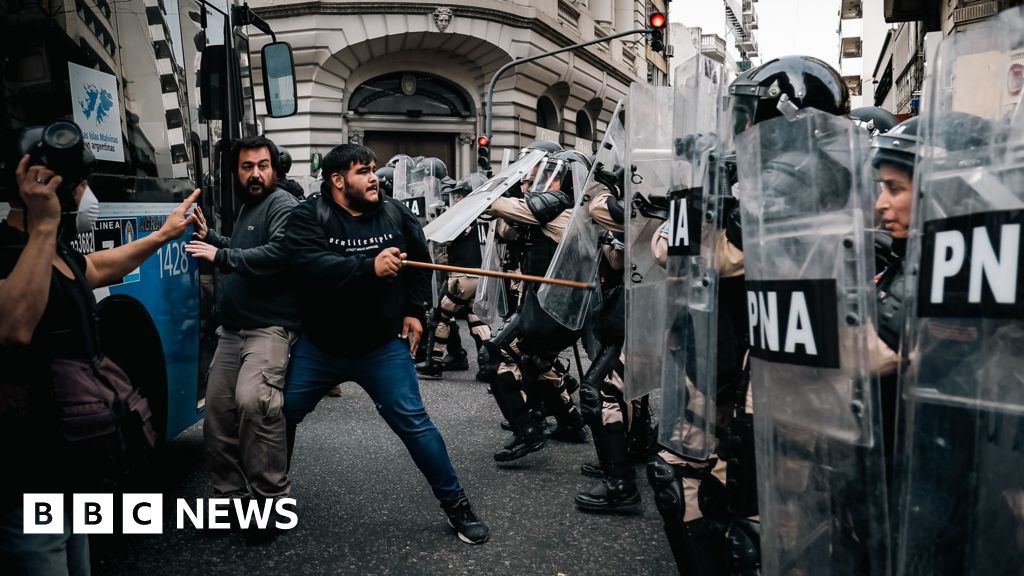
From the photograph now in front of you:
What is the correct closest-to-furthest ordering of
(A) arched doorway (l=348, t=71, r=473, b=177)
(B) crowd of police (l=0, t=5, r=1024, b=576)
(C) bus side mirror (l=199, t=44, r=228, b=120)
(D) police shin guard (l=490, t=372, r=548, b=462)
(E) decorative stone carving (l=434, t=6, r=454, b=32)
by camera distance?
(B) crowd of police (l=0, t=5, r=1024, b=576)
(C) bus side mirror (l=199, t=44, r=228, b=120)
(D) police shin guard (l=490, t=372, r=548, b=462)
(E) decorative stone carving (l=434, t=6, r=454, b=32)
(A) arched doorway (l=348, t=71, r=473, b=177)

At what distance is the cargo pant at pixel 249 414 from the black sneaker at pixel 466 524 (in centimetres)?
74

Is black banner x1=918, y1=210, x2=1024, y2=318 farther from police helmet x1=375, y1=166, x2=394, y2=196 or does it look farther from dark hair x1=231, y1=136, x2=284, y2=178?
police helmet x1=375, y1=166, x2=394, y2=196

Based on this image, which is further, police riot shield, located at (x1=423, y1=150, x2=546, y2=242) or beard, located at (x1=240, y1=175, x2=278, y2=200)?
police riot shield, located at (x1=423, y1=150, x2=546, y2=242)

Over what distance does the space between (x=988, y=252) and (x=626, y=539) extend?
106 inches

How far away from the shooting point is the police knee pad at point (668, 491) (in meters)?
2.58

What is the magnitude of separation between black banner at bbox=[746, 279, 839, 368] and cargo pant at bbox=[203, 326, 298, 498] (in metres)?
2.32

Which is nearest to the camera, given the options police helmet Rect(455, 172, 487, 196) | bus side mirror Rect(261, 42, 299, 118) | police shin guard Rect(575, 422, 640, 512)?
police shin guard Rect(575, 422, 640, 512)

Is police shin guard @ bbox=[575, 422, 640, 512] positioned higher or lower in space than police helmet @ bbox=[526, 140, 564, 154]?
lower

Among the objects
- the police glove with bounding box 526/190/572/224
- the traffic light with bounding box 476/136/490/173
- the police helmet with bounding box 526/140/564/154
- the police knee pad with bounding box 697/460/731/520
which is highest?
the traffic light with bounding box 476/136/490/173

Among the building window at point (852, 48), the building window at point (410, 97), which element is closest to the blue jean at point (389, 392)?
the building window at point (410, 97)

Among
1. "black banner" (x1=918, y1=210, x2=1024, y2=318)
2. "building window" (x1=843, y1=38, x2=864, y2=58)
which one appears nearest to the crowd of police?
"black banner" (x1=918, y1=210, x2=1024, y2=318)

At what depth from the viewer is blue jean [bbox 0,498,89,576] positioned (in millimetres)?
2014

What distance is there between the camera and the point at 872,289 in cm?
166

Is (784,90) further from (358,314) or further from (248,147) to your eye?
(248,147)
